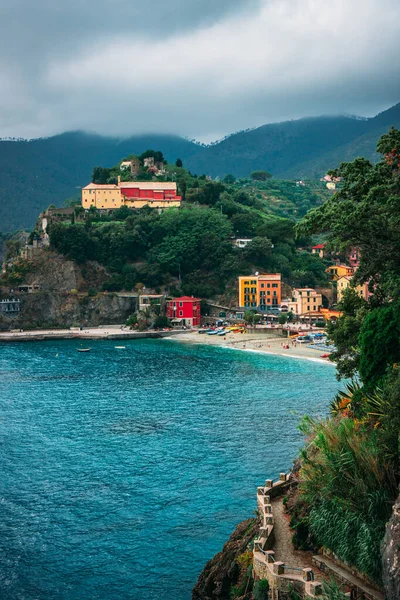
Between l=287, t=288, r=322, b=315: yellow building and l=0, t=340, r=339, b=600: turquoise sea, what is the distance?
26679 millimetres

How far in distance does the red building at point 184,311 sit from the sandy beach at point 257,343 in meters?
3.00

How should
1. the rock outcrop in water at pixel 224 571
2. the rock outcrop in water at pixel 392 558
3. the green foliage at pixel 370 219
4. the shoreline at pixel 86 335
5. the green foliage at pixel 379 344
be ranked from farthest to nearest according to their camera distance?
the shoreline at pixel 86 335
the green foliage at pixel 370 219
the green foliage at pixel 379 344
the rock outcrop in water at pixel 224 571
the rock outcrop in water at pixel 392 558

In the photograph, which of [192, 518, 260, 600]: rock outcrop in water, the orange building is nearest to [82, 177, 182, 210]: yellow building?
the orange building

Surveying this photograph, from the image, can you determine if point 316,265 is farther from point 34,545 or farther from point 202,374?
point 34,545

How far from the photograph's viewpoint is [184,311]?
8344 cm

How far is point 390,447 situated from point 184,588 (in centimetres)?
756

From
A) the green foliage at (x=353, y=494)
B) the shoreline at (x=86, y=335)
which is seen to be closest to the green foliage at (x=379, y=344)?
the green foliage at (x=353, y=494)

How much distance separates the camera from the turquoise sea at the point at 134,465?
20.1m

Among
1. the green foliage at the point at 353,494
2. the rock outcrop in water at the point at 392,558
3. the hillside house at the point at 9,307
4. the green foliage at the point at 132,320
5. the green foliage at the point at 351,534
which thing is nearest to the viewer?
the rock outcrop in water at the point at 392,558

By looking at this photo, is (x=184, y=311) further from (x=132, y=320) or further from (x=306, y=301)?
(x=306, y=301)

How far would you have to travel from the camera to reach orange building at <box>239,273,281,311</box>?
84.9 meters

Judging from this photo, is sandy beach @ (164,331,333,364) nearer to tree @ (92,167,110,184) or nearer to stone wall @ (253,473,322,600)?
tree @ (92,167,110,184)

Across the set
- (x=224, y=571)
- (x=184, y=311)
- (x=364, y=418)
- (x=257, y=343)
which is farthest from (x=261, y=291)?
(x=224, y=571)

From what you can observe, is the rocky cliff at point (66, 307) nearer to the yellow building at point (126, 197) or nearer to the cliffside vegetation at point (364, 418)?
the yellow building at point (126, 197)
